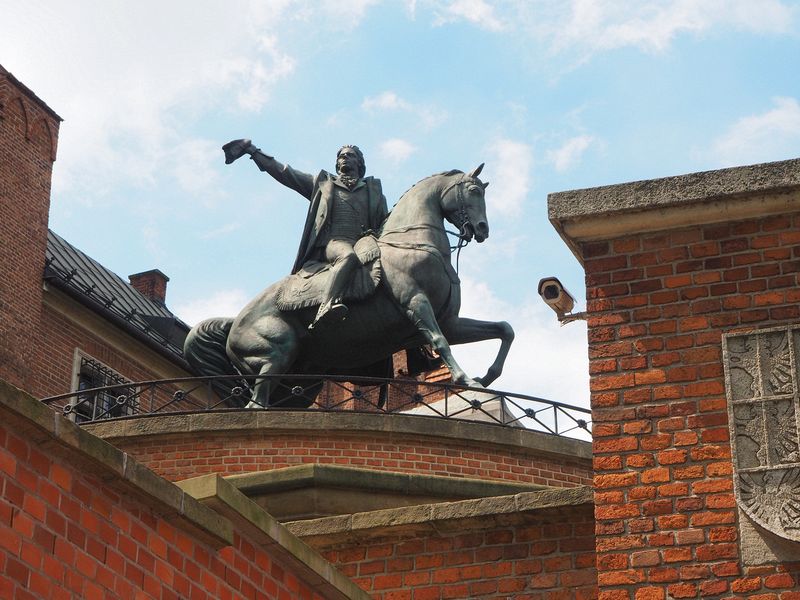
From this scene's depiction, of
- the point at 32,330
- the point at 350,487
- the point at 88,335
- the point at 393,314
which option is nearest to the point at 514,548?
the point at 350,487

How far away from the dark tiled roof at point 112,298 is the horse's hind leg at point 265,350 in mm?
8770

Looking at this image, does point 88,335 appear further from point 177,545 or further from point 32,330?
point 177,545

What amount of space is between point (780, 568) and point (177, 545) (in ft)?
8.72

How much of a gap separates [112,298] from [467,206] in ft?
40.5

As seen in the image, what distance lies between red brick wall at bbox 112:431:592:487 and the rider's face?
338 cm

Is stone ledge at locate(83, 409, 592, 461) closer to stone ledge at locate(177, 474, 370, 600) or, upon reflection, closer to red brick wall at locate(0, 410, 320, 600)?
stone ledge at locate(177, 474, 370, 600)

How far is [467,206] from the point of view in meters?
17.5

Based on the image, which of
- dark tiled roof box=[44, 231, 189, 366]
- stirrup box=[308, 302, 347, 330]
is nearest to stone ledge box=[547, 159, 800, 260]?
stirrup box=[308, 302, 347, 330]

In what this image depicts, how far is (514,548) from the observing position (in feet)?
32.9

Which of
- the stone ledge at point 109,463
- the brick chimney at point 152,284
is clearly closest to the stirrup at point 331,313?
the stone ledge at point 109,463

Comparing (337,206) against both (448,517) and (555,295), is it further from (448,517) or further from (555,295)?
(448,517)

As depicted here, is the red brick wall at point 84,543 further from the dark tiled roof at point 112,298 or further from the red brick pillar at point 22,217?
the dark tiled roof at point 112,298

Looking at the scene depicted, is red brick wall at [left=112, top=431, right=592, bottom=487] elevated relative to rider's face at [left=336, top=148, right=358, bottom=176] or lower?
lower

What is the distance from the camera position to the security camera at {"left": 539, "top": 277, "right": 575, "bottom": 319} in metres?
21.4
